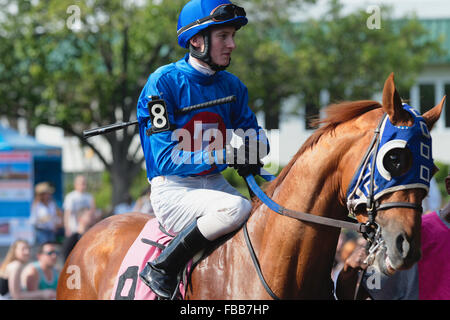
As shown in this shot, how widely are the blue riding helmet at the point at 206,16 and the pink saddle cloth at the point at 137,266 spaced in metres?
1.15

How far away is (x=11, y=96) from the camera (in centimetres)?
1551

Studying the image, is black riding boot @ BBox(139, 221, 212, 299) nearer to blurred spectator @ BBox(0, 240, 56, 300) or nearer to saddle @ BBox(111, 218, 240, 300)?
saddle @ BBox(111, 218, 240, 300)

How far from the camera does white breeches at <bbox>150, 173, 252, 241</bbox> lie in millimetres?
3490

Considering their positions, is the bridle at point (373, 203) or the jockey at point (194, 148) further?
the jockey at point (194, 148)

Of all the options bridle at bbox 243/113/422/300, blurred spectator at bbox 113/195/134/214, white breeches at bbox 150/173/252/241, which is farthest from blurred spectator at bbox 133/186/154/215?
bridle at bbox 243/113/422/300

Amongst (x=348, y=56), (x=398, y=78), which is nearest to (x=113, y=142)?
(x=348, y=56)

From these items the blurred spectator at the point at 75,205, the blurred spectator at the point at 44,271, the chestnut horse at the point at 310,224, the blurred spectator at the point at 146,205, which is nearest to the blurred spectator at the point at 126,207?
the blurred spectator at the point at 75,205

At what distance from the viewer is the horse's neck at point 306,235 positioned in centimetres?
327

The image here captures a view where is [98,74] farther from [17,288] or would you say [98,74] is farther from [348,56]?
[17,288]

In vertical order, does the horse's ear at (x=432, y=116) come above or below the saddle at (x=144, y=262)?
above

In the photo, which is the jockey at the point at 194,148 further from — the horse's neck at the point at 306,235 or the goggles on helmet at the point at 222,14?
the horse's neck at the point at 306,235

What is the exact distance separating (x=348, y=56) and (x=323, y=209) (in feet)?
44.8

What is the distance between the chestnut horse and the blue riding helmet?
770mm

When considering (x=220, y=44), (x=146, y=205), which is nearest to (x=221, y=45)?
(x=220, y=44)
